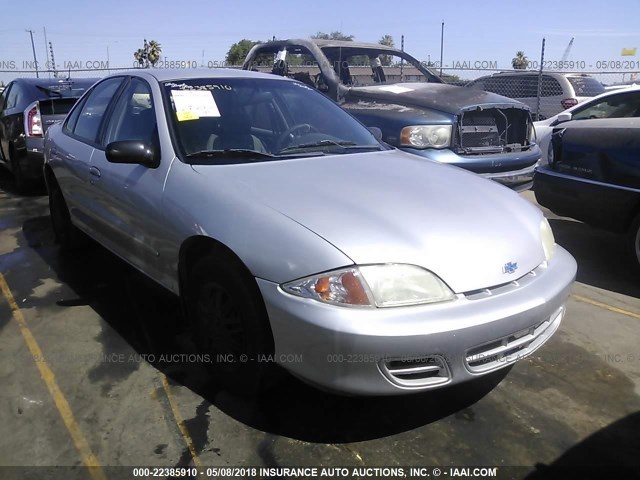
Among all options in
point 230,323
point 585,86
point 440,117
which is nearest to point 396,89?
point 440,117

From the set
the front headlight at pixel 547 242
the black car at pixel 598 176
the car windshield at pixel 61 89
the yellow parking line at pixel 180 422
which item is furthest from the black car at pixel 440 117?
the yellow parking line at pixel 180 422

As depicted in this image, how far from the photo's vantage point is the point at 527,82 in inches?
461

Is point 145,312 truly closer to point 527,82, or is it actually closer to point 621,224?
point 621,224

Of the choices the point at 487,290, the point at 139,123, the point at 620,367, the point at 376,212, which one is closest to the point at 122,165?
the point at 139,123

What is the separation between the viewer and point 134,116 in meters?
3.56

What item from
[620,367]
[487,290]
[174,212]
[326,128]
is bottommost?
[620,367]

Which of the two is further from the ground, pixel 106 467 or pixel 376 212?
pixel 376 212

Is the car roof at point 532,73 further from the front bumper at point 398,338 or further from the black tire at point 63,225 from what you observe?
the front bumper at point 398,338

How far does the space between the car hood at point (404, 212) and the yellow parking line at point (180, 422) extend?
39.7 inches

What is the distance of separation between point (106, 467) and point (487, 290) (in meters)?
1.75

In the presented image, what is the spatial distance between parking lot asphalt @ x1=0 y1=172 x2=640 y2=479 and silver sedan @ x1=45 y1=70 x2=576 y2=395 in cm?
28

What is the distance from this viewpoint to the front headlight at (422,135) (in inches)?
210

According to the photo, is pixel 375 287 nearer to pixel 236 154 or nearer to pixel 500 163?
pixel 236 154

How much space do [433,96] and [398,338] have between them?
4.23m
